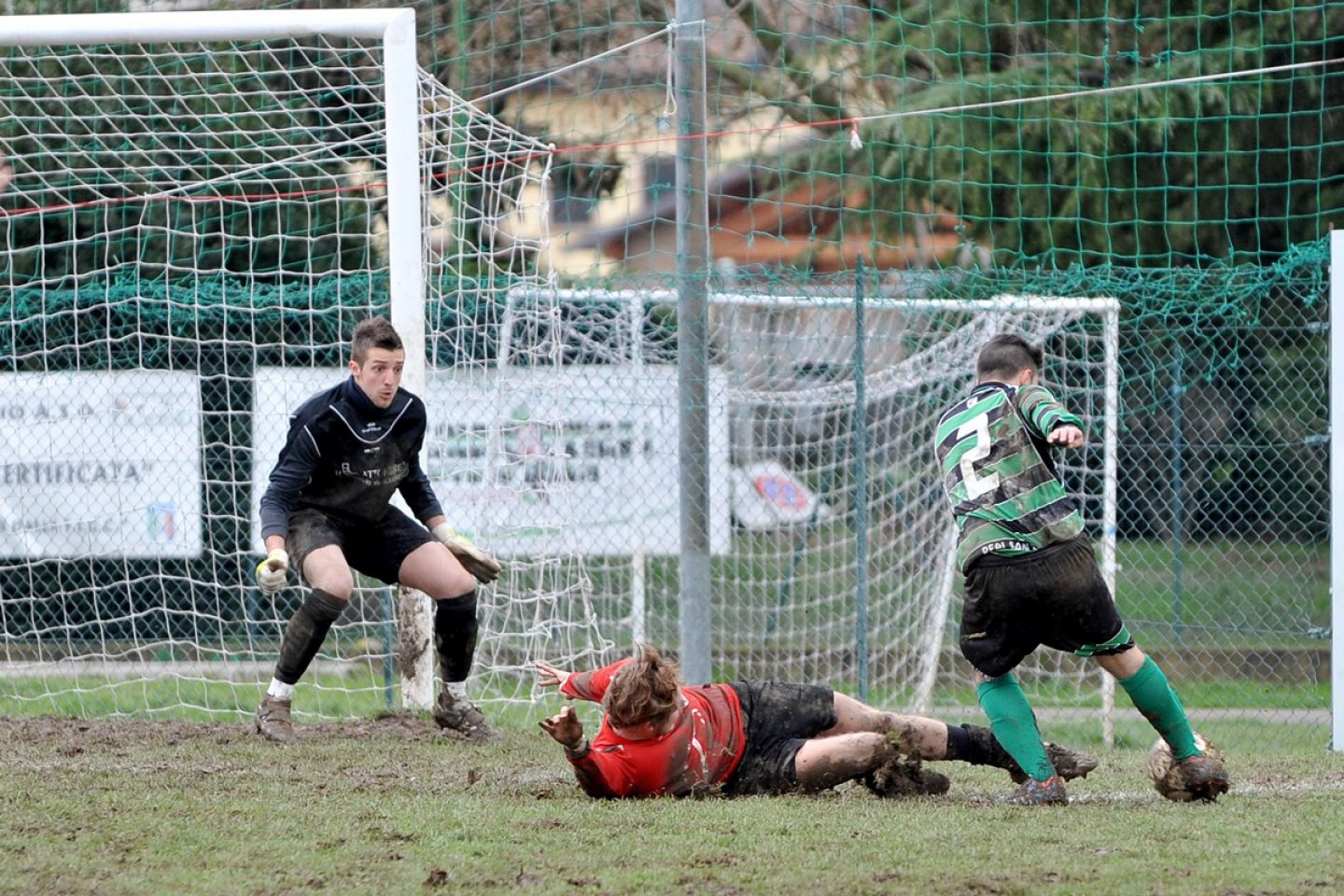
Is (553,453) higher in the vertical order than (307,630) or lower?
higher

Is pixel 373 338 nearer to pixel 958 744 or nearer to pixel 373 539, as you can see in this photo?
pixel 373 539

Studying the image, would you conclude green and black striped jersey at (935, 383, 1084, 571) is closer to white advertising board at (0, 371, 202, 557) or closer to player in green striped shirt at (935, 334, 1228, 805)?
player in green striped shirt at (935, 334, 1228, 805)

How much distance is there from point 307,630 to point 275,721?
50 cm

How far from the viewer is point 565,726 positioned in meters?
5.02

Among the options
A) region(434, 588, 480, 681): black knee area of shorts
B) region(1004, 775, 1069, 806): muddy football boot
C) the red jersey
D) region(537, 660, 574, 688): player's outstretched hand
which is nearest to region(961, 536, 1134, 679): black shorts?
region(1004, 775, 1069, 806): muddy football boot

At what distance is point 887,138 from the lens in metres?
14.3

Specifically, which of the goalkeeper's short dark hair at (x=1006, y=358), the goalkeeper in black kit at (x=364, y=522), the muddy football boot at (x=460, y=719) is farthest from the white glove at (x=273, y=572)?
the goalkeeper's short dark hair at (x=1006, y=358)

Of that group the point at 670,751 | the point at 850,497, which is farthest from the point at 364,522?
the point at 850,497

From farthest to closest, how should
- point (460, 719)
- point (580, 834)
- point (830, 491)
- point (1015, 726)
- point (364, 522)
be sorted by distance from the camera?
point (830, 491) < point (460, 719) < point (364, 522) < point (1015, 726) < point (580, 834)

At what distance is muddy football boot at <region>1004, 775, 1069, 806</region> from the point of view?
5.37 metres

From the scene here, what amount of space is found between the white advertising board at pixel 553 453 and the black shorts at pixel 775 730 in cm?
309

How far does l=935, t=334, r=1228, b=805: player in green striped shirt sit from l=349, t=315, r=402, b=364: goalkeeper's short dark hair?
7.99 feet

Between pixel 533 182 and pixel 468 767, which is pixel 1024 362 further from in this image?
pixel 533 182

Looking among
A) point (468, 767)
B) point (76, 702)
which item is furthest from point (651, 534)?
point (468, 767)
